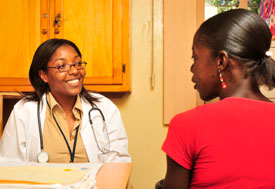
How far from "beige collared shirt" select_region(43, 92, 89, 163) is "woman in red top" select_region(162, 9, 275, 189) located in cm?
93

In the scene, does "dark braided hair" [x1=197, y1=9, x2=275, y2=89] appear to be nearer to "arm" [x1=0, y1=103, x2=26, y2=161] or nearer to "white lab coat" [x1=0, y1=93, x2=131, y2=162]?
"white lab coat" [x1=0, y1=93, x2=131, y2=162]

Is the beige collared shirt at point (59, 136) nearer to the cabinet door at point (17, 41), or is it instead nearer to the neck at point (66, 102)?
the neck at point (66, 102)

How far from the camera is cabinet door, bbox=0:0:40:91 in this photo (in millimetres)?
2178

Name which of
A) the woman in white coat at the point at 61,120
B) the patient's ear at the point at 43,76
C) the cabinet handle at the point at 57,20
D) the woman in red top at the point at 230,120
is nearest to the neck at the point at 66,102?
the woman in white coat at the point at 61,120

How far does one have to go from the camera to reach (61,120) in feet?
5.81

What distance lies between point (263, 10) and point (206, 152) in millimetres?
1958

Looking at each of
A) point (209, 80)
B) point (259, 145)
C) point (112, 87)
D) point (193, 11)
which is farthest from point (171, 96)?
point (259, 145)

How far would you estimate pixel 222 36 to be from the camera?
808 millimetres

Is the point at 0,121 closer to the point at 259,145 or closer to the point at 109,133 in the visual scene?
the point at 109,133

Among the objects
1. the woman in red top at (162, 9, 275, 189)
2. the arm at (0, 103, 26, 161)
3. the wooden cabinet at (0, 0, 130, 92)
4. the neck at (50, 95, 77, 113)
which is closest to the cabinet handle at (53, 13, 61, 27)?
the wooden cabinet at (0, 0, 130, 92)

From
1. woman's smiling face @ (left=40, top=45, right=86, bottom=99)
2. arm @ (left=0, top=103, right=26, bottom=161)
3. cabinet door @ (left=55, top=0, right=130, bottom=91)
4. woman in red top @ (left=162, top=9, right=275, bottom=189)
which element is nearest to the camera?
woman in red top @ (left=162, top=9, right=275, bottom=189)

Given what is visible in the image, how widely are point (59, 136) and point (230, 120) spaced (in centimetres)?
120

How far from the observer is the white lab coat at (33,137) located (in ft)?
5.44

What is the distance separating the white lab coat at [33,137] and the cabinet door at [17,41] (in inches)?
18.2
